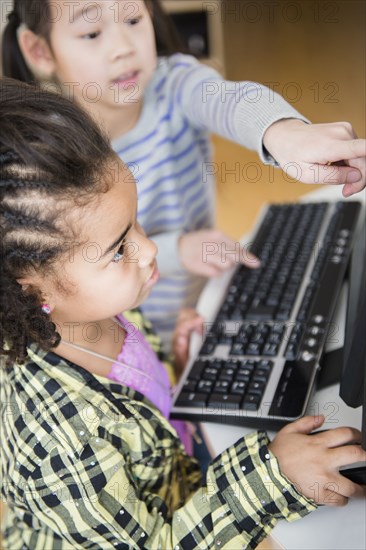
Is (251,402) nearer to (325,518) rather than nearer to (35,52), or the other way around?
(325,518)

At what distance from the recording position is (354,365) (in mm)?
550

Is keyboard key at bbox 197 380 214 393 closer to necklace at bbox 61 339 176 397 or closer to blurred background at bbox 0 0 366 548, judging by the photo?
necklace at bbox 61 339 176 397

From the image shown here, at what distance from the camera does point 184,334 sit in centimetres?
84

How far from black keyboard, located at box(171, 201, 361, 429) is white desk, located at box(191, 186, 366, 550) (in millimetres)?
15

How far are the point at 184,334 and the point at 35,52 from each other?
383 millimetres

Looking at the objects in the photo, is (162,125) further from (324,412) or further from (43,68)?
(324,412)

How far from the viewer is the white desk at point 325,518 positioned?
530 mm

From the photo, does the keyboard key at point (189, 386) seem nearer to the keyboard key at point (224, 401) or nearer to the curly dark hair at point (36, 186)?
the keyboard key at point (224, 401)

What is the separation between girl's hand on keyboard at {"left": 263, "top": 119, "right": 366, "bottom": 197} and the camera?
1.81 ft

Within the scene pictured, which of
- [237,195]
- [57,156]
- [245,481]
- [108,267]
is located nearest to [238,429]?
[245,481]

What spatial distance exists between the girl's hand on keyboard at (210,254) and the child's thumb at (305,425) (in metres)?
0.30

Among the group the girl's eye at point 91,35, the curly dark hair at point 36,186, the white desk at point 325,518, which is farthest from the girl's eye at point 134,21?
the white desk at point 325,518

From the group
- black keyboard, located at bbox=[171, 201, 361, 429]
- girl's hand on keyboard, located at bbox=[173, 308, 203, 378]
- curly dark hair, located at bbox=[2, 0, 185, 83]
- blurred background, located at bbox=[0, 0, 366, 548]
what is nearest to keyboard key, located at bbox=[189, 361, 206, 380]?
black keyboard, located at bbox=[171, 201, 361, 429]

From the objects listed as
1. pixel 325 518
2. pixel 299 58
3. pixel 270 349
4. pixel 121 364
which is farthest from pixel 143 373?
pixel 299 58
